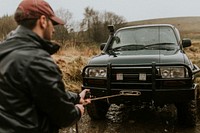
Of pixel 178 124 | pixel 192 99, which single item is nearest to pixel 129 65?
pixel 192 99

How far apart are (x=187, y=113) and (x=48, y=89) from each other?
4001mm

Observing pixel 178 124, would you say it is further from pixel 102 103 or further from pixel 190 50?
pixel 190 50

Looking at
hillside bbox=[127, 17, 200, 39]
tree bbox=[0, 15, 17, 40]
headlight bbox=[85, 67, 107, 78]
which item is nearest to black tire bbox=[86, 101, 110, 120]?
headlight bbox=[85, 67, 107, 78]

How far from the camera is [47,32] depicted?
218 cm

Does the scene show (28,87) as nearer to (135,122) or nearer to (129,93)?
(129,93)

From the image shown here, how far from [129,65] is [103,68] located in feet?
1.48

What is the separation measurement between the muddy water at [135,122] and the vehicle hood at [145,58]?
3.76 feet

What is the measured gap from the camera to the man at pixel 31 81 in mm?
1938

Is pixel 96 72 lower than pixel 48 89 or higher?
lower

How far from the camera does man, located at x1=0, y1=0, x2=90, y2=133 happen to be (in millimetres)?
1938

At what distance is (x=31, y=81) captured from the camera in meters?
1.93

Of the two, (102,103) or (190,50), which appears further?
(190,50)

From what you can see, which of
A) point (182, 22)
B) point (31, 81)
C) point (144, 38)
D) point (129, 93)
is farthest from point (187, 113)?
point (182, 22)

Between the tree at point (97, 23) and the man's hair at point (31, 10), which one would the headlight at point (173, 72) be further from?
the tree at point (97, 23)
